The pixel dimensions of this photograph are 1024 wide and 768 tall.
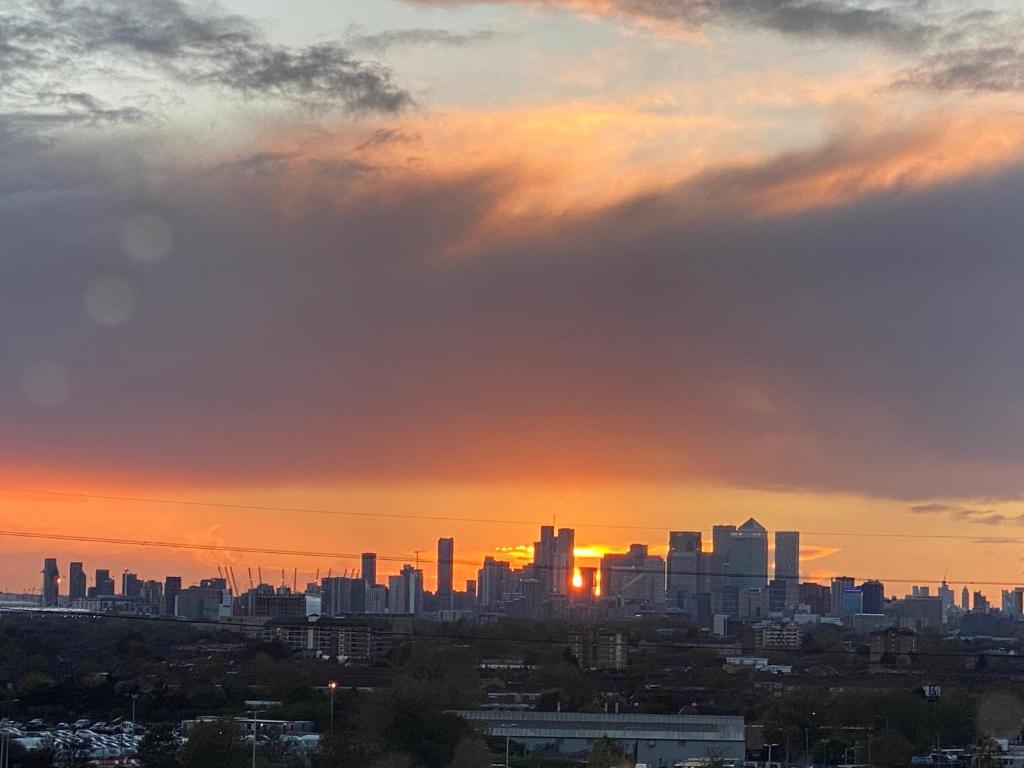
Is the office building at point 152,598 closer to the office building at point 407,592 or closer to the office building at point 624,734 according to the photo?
the office building at point 407,592

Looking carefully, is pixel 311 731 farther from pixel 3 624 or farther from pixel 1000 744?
pixel 3 624

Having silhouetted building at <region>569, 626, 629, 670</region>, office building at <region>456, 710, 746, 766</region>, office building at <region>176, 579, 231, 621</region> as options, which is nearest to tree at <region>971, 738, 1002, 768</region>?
office building at <region>456, 710, 746, 766</region>

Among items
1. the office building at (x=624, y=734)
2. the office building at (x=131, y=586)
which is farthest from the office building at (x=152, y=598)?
the office building at (x=624, y=734)

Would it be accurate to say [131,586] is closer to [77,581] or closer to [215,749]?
[77,581]

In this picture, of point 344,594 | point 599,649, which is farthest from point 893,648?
point 344,594

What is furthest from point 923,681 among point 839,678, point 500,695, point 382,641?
point 382,641

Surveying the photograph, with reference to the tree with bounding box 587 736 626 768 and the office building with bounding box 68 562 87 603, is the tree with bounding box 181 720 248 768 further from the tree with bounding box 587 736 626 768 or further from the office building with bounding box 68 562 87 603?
the office building with bounding box 68 562 87 603
